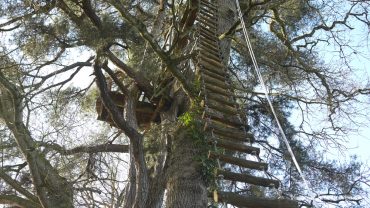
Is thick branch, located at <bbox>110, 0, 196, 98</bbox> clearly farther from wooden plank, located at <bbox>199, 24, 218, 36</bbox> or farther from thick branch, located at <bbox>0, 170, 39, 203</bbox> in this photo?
thick branch, located at <bbox>0, 170, 39, 203</bbox>

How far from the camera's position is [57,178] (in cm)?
433

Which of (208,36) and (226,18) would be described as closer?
(208,36)

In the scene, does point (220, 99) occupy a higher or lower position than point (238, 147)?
higher

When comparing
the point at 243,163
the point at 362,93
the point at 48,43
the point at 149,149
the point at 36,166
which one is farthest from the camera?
the point at 362,93

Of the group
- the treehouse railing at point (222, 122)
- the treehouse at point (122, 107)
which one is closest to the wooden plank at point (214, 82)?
the treehouse railing at point (222, 122)

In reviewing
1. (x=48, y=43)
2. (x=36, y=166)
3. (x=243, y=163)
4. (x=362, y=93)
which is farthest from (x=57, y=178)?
(x=362, y=93)

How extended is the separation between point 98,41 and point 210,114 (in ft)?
4.33

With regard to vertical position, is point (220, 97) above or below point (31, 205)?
above

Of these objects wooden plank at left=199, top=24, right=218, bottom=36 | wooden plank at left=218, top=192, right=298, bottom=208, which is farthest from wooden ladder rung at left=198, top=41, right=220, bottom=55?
wooden plank at left=218, top=192, right=298, bottom=208

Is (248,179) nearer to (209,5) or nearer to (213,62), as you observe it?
(213,62)

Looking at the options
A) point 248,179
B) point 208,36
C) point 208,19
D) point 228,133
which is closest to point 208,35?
point 208,36

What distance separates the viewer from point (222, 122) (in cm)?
403

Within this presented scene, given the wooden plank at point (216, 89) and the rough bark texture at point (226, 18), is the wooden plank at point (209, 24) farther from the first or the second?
the wooden plank at point (216, 89)

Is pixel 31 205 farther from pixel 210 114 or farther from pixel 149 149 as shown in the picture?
pixel 210 114
